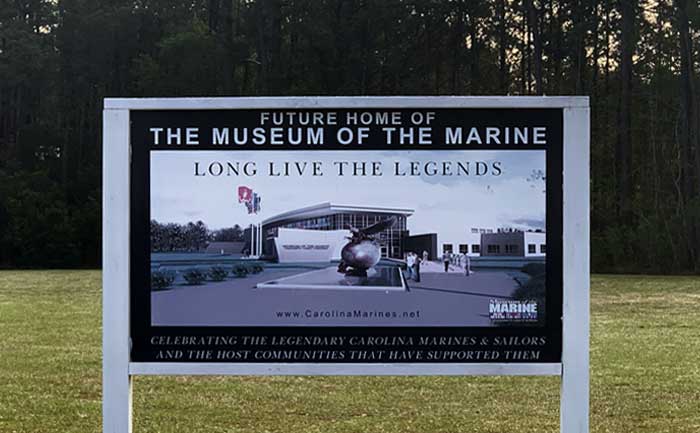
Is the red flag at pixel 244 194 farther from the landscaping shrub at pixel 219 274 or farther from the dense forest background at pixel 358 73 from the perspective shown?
the dense forest background at pixel 358 73

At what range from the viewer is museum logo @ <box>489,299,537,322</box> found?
→ 15.2 ft

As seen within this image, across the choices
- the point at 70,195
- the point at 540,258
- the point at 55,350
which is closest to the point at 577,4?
the point at 70,195

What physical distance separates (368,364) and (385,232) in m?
0.61

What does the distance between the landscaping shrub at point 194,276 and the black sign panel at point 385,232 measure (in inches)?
2.0

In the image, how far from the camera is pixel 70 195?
53.8 m

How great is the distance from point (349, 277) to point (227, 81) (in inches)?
1965

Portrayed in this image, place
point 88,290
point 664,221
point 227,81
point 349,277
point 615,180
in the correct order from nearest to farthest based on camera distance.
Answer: point 349,277 → point 88,290 → point 664,221 → point 615,180 → point 227,81

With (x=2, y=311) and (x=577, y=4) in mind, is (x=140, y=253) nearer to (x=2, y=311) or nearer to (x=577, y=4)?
(x=2, y=311)

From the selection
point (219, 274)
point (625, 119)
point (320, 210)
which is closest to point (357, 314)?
point (320, 210)

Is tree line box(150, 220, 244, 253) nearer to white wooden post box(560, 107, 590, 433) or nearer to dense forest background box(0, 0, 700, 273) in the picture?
white wooden post box(560, 107, 590, 433)

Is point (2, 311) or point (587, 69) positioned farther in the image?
point (587, 69)

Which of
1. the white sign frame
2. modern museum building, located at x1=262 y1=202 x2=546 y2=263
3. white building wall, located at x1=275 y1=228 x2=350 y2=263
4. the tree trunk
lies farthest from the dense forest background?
white building wall, located at x1=275 y1=228 x2=350 y2=263

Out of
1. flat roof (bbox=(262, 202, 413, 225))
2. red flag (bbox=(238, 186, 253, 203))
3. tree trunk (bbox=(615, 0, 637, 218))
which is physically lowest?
flat roof (bbox=(262, 202, 413, 225))

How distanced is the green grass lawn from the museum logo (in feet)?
9.35
